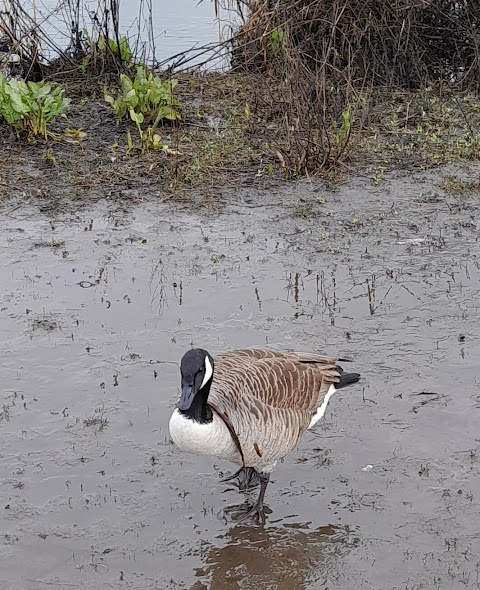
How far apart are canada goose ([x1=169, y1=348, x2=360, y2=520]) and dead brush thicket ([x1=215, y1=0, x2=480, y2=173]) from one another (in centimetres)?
386

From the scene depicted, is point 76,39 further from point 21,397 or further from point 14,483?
point 14,483

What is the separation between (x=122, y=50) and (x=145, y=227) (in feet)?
11.9

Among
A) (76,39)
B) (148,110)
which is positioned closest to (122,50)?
(76,39)

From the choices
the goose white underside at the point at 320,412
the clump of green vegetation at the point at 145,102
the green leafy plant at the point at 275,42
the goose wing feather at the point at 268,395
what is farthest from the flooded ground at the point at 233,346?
the green leafy plant at the point at 275,42

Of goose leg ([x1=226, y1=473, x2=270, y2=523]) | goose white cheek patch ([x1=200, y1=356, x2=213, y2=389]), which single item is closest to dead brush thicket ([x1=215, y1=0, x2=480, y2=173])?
goose leg ([x1=226, y1=473, x2=270, y2=523])

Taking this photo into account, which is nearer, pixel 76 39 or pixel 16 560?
pixel 16 560

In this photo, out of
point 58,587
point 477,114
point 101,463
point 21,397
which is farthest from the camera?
point 477,114

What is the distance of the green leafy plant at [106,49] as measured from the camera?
10250 mm

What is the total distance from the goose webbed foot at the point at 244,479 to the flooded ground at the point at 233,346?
0.06 meters

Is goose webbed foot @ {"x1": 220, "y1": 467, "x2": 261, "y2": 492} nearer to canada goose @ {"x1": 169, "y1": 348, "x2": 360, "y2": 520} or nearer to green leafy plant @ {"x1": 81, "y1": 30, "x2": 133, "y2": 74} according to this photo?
canada goose @ {"x1": 169, "y1": 348, "x2": 360, "y2": 520}

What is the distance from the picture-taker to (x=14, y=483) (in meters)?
4.56

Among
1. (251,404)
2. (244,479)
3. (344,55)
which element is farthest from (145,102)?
(251,404)

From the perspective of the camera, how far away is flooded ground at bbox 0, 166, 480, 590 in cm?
413

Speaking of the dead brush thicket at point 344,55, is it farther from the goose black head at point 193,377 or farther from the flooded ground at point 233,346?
the goose black head at point 193,377
